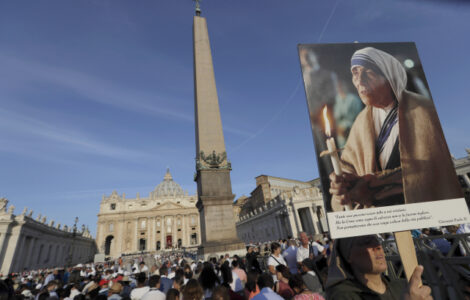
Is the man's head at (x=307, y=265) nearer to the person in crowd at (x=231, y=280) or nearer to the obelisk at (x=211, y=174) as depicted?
the person in crowd at (x=231, y=280)

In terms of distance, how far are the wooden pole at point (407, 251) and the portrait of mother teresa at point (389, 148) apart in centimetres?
32

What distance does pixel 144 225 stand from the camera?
85.8 meters

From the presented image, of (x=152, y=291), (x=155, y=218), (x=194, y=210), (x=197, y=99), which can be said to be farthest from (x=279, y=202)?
(x=155, y=218)

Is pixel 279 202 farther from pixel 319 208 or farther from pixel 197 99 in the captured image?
pixel 197 99

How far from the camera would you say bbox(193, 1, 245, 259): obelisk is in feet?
35.3

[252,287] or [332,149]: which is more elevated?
[332,149]

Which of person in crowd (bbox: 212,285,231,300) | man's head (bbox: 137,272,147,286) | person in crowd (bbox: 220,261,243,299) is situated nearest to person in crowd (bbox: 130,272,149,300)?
man's head (bbox: 137,272,147,286)

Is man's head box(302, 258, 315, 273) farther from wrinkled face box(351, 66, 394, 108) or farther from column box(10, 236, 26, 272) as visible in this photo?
column box(10, 236, 26, 272)

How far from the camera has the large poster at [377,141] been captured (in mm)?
2365

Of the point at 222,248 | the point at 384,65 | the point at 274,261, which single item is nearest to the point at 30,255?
the point at 222,248

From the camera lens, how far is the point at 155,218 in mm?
86875

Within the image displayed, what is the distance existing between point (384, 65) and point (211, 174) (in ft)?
31.3

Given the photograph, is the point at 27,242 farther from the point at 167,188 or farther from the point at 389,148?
the point at 167,188

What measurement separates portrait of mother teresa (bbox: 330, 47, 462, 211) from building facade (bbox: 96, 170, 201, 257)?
3446 inches
